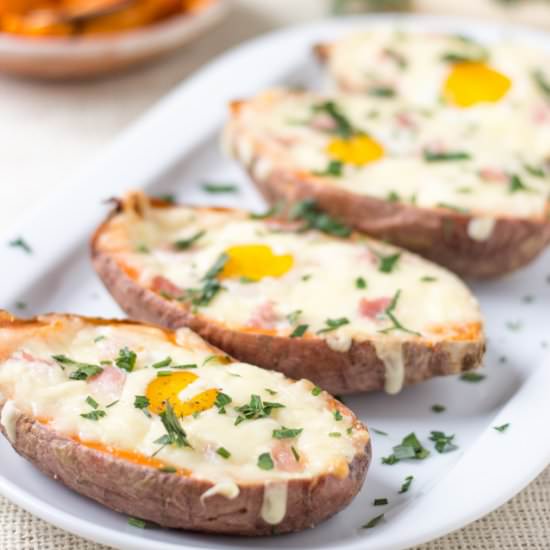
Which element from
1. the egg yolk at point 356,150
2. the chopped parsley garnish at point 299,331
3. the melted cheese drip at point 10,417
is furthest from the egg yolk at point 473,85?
the melted cheese drip at point 10,417

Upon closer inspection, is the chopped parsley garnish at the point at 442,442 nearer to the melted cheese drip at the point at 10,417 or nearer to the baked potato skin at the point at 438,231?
the baked potato skin at the point at 438,231

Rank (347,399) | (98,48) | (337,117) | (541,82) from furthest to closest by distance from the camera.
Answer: (98,48)
(541,82)
(337,117)
(347,399)

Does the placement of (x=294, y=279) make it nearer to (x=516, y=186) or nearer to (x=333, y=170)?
(x=333, y=170)

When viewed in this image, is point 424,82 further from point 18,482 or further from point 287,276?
point 18,482

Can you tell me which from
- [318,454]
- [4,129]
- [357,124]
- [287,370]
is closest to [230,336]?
[287,370]

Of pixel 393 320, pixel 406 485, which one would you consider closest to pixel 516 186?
pixel 393 320
